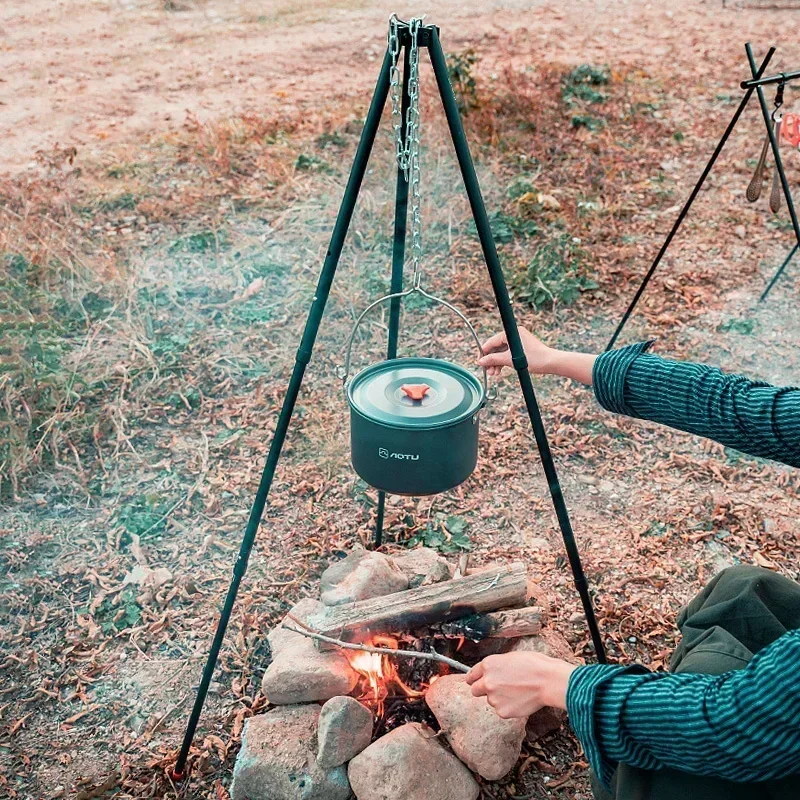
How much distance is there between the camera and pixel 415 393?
228cm

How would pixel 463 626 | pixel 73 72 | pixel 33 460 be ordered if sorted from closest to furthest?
pixel 463 626 → pixel 33 460 → pixel 73 72

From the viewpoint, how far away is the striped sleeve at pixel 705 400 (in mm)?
2055

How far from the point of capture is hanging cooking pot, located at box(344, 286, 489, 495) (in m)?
2.19

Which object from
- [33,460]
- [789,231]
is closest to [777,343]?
[789,231]

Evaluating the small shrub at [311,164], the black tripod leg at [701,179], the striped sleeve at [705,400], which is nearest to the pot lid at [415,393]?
the striped sleeve at [705,400]

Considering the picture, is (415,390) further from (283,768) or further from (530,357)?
(283,768)

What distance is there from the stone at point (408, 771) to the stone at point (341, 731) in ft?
0.14

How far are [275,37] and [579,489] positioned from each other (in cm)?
717

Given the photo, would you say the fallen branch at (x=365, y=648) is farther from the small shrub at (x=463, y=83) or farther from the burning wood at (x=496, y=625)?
the small shrub at (x=463, y=83)

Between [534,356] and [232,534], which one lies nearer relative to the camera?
[534,356]

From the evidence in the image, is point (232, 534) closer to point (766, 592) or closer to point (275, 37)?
point (766, 592)

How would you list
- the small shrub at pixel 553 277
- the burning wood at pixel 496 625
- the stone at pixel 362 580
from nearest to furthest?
1. the burning wood at pixel 496 625
2. the stone at pixel 362 580
3. the small shrub at pixel 553 277

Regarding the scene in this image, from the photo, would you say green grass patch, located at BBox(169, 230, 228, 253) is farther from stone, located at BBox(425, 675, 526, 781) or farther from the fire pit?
stone, located at BBox(425, 675, 526, 781)

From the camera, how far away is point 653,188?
6.09m
